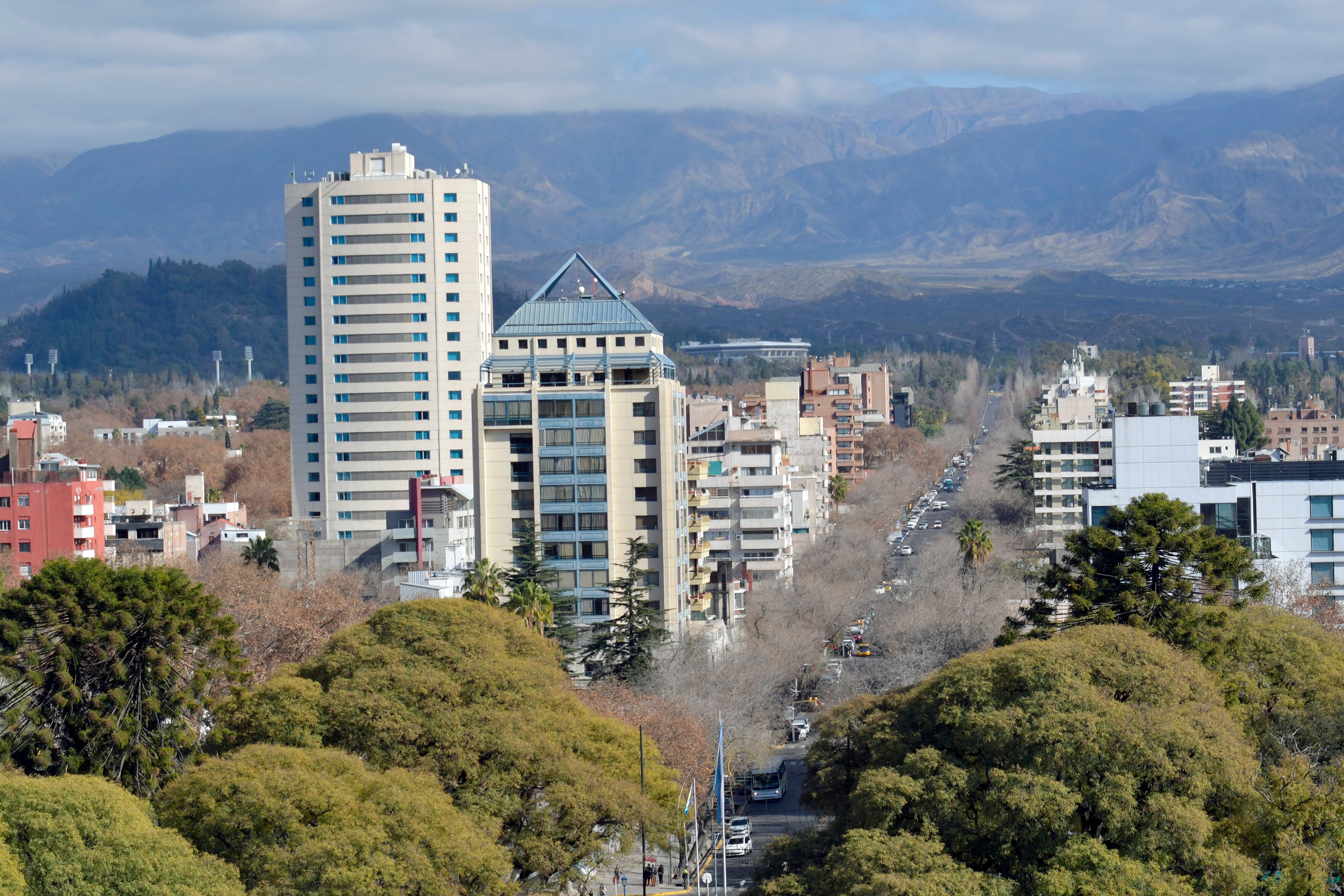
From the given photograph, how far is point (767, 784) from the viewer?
209 feet

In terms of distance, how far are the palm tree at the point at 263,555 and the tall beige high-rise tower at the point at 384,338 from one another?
86.9 feet

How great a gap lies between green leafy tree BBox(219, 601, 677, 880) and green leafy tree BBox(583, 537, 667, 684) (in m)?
18.8

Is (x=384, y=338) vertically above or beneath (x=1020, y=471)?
above

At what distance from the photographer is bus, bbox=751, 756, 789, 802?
6291 cm

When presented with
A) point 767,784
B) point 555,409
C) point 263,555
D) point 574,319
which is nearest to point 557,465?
point 555,409

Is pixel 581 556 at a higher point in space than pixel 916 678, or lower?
higher

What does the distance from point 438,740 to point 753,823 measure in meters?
17.3

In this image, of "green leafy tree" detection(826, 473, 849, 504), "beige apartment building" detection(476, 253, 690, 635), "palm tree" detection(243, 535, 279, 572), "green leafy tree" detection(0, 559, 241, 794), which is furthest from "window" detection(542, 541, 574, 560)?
"green leafy tree" detection(826, 473, 849, 504)

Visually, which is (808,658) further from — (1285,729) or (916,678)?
(1285,729)

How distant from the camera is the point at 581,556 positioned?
77.8 metres

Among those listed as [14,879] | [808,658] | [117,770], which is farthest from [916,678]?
[14,879]

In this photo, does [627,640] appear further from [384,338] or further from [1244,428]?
[1244,428]

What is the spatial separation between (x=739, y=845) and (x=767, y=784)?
28.6ft

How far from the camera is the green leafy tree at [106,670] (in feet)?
151
